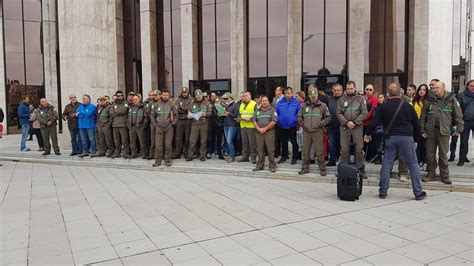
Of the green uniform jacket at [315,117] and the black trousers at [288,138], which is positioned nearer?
the green uniform jacket at [315,117]

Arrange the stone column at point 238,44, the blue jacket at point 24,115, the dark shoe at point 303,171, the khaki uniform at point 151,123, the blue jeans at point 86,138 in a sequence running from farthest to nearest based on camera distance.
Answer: the stone column at point 238,44
the blue jacket at point 24,115
the blue jeans at point 86,138
the khaki uniform at point 151,123
the dark shoe at point 303,171

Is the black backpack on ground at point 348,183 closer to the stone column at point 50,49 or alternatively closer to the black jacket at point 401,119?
the black jacket at point 401,119

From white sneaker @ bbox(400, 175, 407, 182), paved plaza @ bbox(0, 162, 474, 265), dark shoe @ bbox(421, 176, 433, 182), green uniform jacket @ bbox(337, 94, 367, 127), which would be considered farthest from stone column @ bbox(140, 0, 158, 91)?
dark shoe @ bbox(421, 176, 433, 182)

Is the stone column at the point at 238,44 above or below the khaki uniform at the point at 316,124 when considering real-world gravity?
above

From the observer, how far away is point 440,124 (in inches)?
294

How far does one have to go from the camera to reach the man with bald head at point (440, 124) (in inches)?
293

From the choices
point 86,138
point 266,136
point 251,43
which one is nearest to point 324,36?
point 251,43

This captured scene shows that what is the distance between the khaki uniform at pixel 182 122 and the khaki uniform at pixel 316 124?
3650mm

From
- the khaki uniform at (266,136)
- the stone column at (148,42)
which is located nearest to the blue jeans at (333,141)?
the khaki uniform at (266,136)

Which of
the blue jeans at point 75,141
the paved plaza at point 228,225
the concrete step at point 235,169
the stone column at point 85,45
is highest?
the stone column at point 85,45

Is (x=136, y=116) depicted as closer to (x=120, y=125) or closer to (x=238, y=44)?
(x=120, y=125)

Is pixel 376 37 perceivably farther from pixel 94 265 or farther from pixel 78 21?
pixel 94 265

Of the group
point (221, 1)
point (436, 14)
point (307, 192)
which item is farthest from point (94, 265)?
point (221, 1)

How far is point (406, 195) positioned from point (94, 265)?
5468 millimetres
